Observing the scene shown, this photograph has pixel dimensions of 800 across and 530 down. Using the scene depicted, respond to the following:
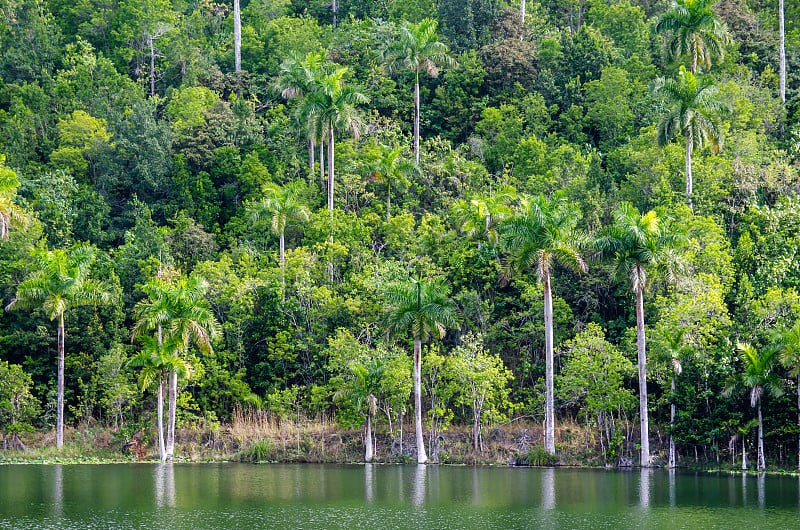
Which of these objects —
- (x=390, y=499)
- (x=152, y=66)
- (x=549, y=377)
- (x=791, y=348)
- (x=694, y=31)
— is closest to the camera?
(x=390, y=499)

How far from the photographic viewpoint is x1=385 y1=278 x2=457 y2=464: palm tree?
53.4 m

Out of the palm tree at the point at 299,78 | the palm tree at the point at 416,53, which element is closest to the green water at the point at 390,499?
the palm tree at the point at 299,78

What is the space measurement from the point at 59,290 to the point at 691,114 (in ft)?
131

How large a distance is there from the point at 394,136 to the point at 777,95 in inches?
1169

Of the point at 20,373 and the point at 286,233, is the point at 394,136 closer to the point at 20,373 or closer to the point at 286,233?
the point at 286,233

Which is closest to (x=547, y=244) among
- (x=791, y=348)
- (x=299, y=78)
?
(x=791, y=348)

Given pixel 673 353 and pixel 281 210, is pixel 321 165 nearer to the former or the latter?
pixel 281 210

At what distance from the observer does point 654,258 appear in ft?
165

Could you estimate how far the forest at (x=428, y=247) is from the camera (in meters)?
51.5

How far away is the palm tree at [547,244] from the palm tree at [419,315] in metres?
5.10

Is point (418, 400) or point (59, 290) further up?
point (59, 290)

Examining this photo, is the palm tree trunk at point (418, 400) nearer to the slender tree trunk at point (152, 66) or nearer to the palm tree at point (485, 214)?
the palm tree at point (485, 214)

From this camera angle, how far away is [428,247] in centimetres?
6272

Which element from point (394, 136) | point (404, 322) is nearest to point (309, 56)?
point (394, 136)
